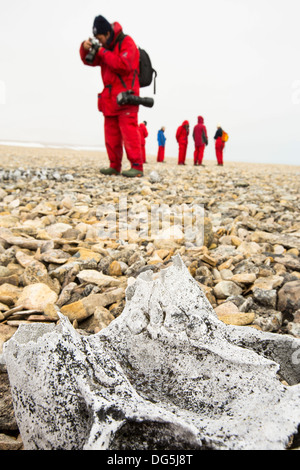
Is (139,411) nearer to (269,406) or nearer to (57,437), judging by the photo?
(57,437)

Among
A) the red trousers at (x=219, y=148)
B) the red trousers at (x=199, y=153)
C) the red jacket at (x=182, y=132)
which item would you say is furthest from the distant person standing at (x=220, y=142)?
the red jacket at (x=182, y=132)

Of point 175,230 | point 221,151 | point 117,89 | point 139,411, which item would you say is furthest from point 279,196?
point 221,151

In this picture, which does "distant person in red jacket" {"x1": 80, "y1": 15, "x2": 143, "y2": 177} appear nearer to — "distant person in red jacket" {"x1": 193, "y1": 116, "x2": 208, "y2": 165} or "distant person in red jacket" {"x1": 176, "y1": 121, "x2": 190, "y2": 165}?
"distant person in red jacket" {"x1": 193, "y1": 116, "x2": 208, "y2": 165}

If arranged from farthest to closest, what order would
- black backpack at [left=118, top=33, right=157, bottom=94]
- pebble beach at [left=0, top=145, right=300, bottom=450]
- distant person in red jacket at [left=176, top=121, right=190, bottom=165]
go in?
distant person in red jacket at [left=176, top=121, right=190, bottom=165] < black backpack at [left=118, top=33, right=157, bottom=94] < pebble beach at [left=0, top=145, right=300, bottom=450]

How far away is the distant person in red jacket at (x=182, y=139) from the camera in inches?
A: 569

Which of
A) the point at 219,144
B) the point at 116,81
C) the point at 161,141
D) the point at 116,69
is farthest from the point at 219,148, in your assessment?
the point at 116,69

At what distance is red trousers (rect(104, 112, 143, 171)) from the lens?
641cm

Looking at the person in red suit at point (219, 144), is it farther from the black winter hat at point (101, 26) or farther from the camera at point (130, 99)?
the black winter hat at point (101, 26)

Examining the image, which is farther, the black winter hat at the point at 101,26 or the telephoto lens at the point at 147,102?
the telephoto lens at the point at 147,102

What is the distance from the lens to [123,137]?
6559 millimetres

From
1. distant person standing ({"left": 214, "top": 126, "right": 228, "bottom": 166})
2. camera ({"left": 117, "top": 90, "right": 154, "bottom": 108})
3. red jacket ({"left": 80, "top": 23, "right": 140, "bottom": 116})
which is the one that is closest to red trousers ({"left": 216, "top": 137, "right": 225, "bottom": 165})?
distant person standing ({"left": 214, "top": 126, "right": 228, "bottom": 166})

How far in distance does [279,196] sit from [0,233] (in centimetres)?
454

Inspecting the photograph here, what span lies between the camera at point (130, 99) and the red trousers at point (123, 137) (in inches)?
10.2

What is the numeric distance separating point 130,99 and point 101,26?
1.39m
